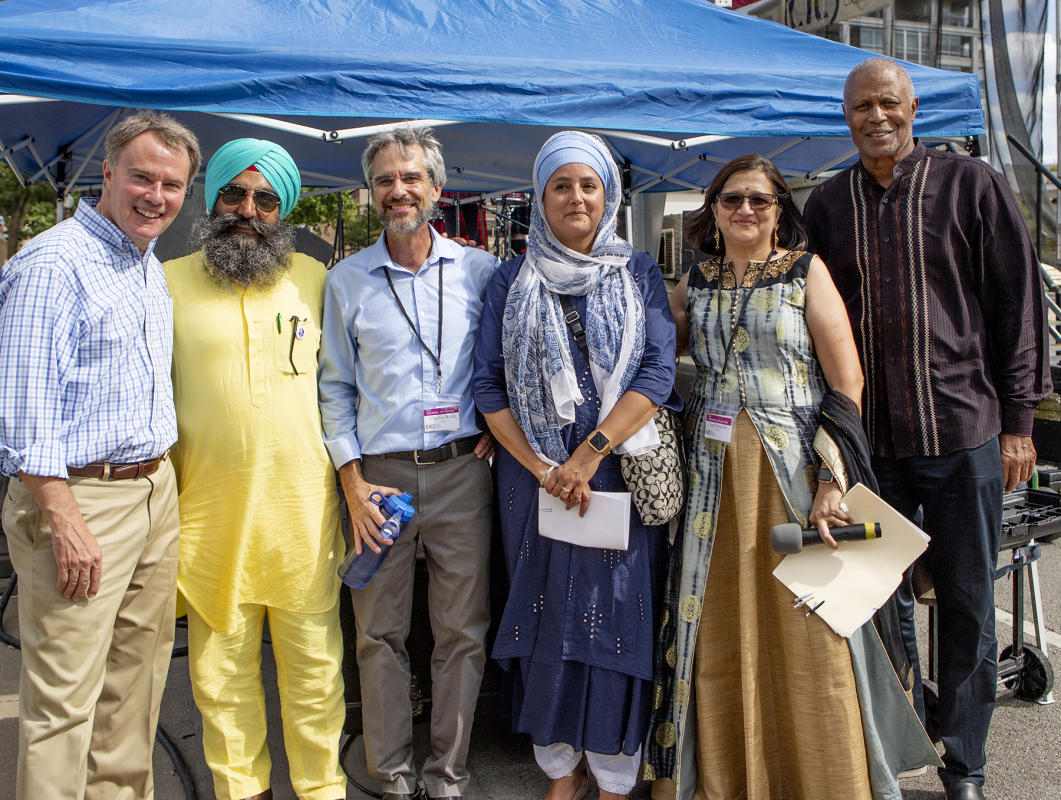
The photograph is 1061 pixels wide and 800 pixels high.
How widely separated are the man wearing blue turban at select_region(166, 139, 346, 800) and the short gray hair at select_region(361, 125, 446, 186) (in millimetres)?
245

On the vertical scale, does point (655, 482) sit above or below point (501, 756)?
above

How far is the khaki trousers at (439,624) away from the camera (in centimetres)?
248

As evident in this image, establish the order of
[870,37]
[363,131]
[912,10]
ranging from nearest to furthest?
[363,131]
[912,10]
[870,37]

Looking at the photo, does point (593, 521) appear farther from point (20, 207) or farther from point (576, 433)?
point (20, 207)

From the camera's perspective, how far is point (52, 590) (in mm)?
1977

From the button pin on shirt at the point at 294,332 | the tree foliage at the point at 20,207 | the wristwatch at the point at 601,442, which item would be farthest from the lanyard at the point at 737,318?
the tree foliage at the point at 20,207

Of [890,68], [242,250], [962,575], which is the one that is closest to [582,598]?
[962,575]

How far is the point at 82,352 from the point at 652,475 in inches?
59.4

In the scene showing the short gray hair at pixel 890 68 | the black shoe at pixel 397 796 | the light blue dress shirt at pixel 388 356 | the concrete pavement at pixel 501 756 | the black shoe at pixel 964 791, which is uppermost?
the short gray hair at pixel 890 68

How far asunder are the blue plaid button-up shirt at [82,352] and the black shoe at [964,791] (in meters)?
2.47

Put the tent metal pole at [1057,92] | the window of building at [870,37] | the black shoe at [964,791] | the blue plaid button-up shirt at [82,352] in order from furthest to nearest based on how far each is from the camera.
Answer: the window of building at [870,37] → the tent metal pole at [1057,92] → the black shoe at [964,791] → the blue plaid button-up shirt at [82,352]

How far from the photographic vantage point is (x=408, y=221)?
2.43 m

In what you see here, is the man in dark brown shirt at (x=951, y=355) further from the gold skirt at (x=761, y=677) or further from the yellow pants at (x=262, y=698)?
the yellow pants at (x=262, y=698)

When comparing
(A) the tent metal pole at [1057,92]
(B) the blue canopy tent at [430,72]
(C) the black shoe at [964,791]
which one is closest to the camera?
(C) the black shoe at [964,791]
